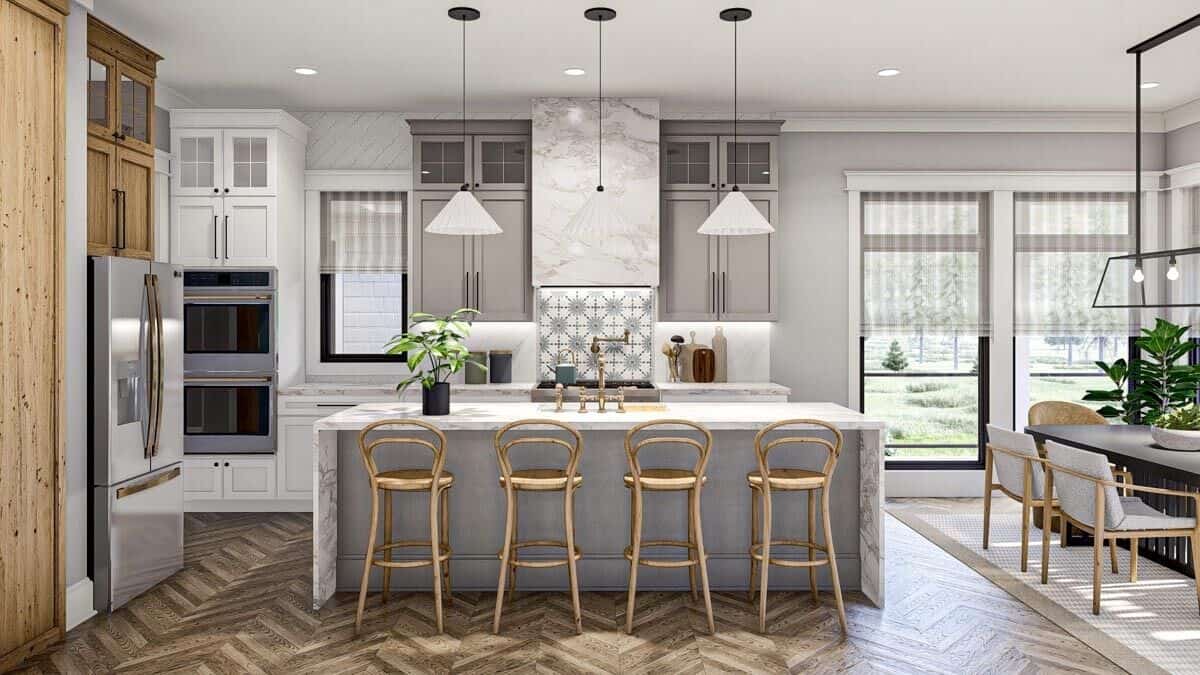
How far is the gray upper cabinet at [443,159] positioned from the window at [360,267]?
52 cm

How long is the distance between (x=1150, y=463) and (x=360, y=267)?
17.9 feet

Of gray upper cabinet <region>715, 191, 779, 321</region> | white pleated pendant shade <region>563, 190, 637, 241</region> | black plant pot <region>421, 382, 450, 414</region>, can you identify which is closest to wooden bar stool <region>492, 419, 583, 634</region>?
black plant pot <region>421, 382, 450, 414</region>

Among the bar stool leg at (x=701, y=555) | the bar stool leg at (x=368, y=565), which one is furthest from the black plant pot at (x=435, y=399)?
the bar stool leg at (x=701, y=555)

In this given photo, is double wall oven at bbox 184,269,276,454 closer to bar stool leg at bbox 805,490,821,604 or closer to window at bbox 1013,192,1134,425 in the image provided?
bar stool leg at bbox 805,490,821,604

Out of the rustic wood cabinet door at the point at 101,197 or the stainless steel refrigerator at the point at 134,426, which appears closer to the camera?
the stainless steel refrigerator at the point at 134,426

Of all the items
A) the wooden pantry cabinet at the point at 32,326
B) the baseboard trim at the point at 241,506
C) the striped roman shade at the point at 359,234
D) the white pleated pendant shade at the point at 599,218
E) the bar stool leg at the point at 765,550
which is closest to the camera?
the wooden pantry cabinet at the point at 32,326

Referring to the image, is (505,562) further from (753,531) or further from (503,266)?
(503,266)

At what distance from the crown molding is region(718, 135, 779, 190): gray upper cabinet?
39 centimetres

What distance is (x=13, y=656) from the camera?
3471mm

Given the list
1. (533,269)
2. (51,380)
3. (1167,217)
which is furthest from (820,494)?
(1167,217)

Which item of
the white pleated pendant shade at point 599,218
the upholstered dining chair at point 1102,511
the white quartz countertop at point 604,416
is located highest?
the white pleated pendant shade at point 599,218

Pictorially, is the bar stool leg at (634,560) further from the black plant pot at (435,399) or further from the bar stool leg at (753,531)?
the black plant pot at (435,399)

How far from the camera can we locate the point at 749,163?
6398mm

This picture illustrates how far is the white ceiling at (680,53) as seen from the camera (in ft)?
14.7
